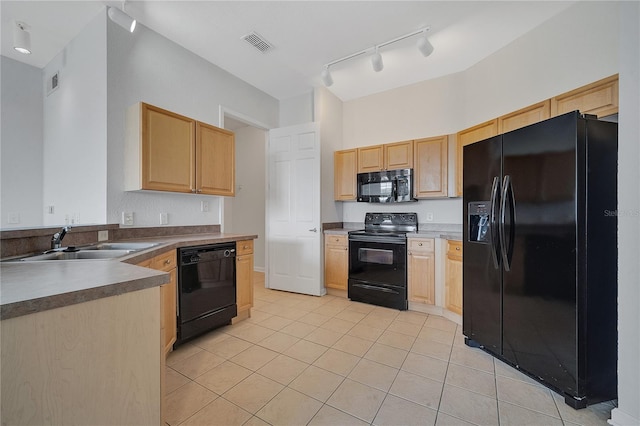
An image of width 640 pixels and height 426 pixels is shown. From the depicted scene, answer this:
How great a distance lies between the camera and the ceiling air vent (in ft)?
8.65

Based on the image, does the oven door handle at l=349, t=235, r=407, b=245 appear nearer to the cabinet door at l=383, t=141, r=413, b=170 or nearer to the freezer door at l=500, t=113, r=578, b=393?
the cabinet door at l=383, t=141, r=413, b=170

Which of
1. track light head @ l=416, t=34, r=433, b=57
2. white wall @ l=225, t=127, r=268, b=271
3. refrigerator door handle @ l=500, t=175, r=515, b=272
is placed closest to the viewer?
refrigerator door handle @ l=500, t=175, r=515, b=272

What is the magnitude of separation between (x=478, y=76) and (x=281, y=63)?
2.39 meters

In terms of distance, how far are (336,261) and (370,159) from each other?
1546 mm

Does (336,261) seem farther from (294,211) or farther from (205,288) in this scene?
(205,288)

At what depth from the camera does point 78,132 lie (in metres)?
2.51

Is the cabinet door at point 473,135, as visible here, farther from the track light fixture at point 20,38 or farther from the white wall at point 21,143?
the white wall at point 21,143

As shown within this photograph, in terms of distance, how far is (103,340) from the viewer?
87 centimetres

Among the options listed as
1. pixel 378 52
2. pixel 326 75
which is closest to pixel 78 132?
pixel 326 75

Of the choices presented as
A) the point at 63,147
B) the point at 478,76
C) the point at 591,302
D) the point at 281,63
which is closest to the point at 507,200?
the point at 591,302

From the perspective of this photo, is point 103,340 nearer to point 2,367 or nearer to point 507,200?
point 2,367

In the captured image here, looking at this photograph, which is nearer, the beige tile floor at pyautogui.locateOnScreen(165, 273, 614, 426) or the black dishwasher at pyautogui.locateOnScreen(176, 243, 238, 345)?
the beige tile floor at pyautogui.locateOnScreen(165, 273, 614, 426)

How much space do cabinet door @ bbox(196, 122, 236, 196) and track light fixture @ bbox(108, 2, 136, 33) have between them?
883mm

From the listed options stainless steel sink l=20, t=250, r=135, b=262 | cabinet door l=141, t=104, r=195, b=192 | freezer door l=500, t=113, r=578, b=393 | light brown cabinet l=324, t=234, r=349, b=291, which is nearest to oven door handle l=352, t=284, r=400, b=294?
light brown cabinet l=324, t=234, r=349, b=291
